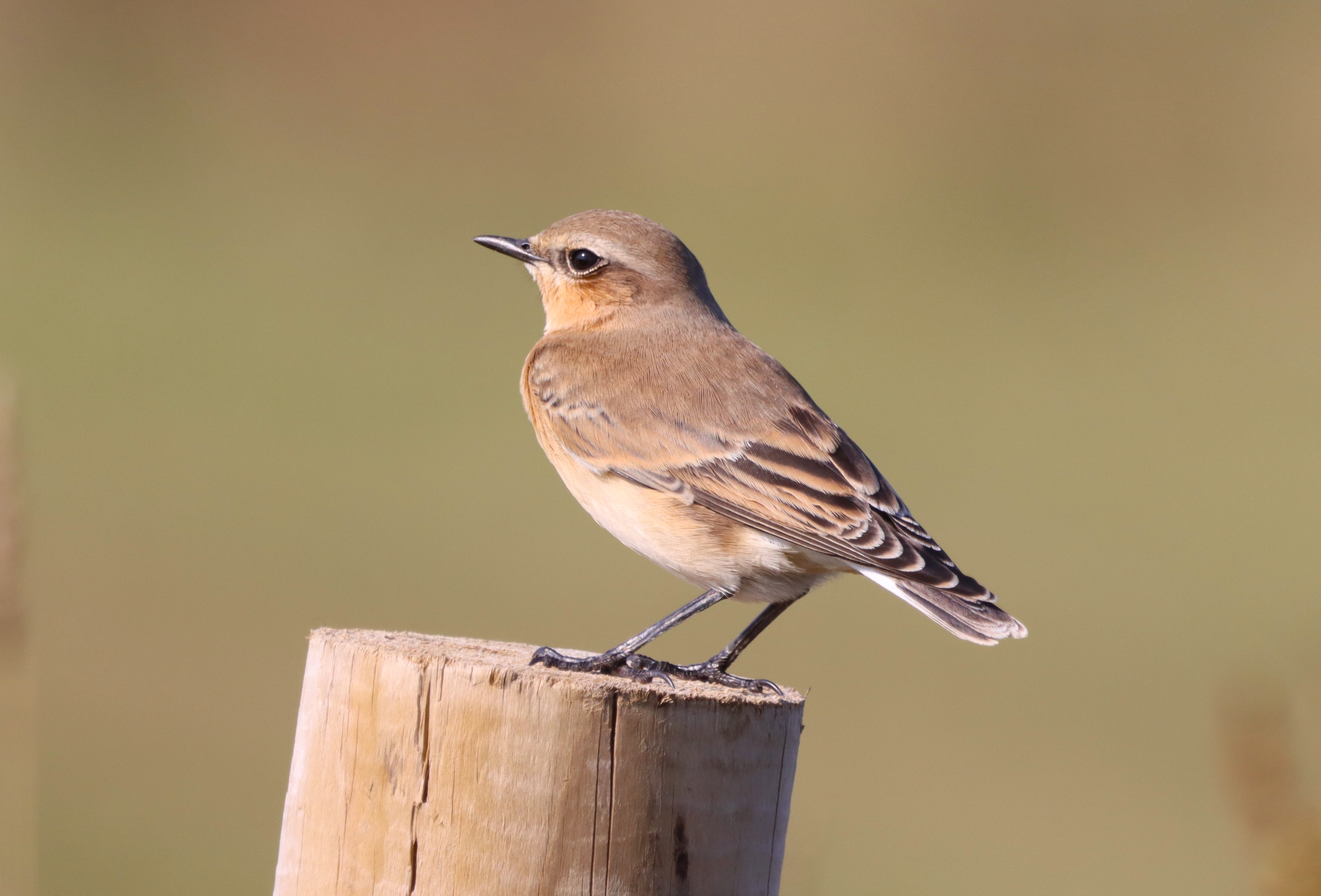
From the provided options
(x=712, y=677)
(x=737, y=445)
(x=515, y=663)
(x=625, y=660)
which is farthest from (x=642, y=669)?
(x=737, y=445)

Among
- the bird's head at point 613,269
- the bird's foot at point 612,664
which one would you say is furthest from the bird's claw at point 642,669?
the bird's head at point 613,269

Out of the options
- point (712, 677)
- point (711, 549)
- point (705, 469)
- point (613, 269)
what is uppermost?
point (613, 269)

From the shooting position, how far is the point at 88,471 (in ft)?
56.7

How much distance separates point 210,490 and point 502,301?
6857 mm

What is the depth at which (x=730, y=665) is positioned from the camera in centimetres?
530

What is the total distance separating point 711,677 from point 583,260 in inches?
86.6

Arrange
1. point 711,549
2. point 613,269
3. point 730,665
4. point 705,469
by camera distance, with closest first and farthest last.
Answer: point 711,549
point 705,469
point 730,665
point 613,269

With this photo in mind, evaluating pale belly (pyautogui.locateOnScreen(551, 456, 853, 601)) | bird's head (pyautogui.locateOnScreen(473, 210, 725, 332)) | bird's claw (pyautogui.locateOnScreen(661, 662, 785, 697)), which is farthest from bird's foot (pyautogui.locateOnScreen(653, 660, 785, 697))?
bird's head (pyautogui.locateOnScreen(473, 210, 725, 332))

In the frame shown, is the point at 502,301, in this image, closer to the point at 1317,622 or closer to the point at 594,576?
the point at 594,576

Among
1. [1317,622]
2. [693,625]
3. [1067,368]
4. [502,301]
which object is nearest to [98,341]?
[502,301]

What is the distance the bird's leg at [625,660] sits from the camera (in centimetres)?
416

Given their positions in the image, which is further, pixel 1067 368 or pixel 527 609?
pixel 1067 368

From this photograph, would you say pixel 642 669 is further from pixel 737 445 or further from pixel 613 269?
pixel 613 269

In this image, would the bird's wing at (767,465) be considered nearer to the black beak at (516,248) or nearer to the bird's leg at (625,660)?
the bird's leg at (625,660)
